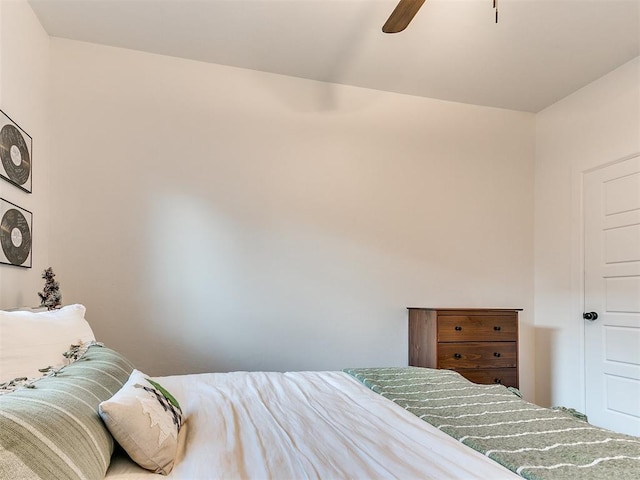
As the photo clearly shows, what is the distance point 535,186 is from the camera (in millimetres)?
3598

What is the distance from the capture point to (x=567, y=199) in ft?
10.8

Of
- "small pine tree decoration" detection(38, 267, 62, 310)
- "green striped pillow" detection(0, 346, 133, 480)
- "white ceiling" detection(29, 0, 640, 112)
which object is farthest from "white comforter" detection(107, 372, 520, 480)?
"white ceiling" detection(29, 0, 640, 112)

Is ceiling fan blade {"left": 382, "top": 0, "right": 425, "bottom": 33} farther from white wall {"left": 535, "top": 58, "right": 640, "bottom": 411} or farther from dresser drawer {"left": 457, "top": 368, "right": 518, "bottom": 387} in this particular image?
dresser drawer {"left": 457, "top": 368, "right": 518, "bottom": 387}

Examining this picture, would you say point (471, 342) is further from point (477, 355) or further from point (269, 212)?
point (269, 212)

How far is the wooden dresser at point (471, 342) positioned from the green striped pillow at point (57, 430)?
7.27 feet

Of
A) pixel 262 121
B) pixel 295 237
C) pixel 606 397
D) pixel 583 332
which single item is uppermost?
pixel 262 121

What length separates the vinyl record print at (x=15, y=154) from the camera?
6.43ft

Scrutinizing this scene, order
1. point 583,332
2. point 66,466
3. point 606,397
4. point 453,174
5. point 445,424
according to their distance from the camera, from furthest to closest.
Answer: point 453,174, point 583,332, point 606,397, point 445,424, point 66,466

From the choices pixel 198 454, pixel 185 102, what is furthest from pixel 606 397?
pixel 185 102

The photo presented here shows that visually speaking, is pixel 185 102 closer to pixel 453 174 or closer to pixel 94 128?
pixel 94 128

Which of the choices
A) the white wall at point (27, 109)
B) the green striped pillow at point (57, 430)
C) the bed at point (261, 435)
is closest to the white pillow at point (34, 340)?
the bed at point (261, 435)

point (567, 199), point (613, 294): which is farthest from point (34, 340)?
point (567, 199)

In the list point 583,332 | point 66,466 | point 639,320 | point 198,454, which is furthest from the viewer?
point 583,332

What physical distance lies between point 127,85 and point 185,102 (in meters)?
0.38
